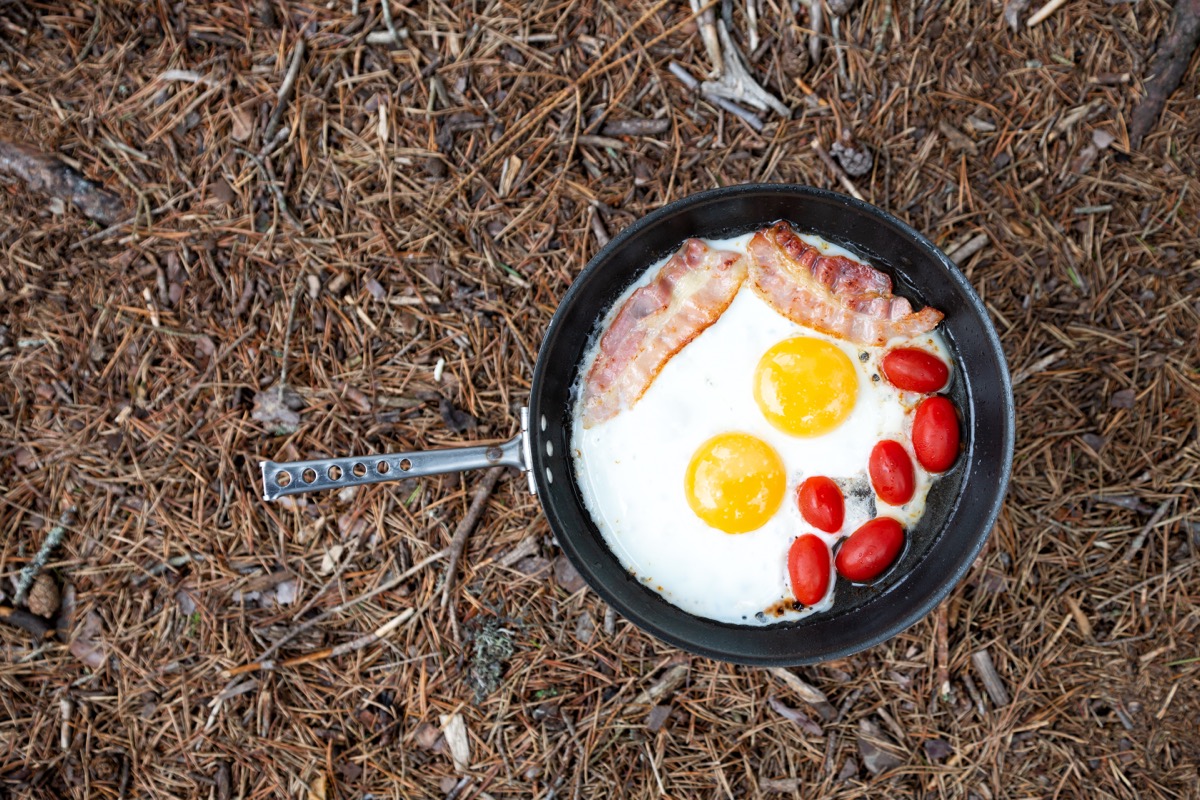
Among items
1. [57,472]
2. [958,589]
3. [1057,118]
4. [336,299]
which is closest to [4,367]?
[57,472]

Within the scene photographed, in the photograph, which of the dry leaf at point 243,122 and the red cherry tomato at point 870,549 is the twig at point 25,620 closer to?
the dry leaf at point 243,122

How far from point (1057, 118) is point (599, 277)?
1.93 meters

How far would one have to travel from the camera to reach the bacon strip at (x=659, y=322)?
2688mm

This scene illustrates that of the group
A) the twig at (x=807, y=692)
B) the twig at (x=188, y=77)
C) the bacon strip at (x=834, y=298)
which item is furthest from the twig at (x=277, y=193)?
the twig at (x=807, y=692)

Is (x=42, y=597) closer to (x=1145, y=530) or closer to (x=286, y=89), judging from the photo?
(x=286, y=89)

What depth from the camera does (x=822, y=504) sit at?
8.44 ft

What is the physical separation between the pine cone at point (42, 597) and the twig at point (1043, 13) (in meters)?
4.49

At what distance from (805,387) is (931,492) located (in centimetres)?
61

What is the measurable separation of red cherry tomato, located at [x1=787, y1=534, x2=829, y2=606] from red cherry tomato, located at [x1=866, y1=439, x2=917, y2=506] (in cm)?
28

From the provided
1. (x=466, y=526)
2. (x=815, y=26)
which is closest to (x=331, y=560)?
(x=466, y=526)

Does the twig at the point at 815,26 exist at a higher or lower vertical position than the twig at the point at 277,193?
higher

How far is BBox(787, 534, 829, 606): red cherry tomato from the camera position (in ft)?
8.41

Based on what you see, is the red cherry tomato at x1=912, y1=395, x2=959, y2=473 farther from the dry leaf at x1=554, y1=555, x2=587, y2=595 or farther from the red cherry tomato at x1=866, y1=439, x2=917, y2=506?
the dry leaf at x1=554, y1=555, x2=587, y2=595

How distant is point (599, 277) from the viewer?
267 centimetres
